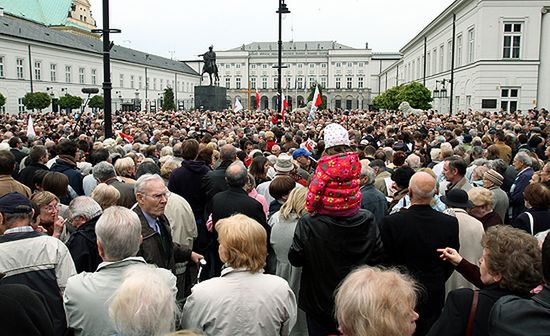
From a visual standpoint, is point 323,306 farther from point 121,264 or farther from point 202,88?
point 202,88

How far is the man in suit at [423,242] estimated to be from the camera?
179 inches

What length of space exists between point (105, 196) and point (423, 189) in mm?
3284

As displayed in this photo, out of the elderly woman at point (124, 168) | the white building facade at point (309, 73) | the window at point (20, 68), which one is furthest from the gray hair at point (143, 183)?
the white building facade at point (309, 73)

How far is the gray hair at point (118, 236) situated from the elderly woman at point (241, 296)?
58cm

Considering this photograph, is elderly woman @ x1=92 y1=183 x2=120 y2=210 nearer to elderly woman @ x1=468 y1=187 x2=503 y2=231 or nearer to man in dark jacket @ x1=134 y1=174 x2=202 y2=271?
man in dark jacket @ x1=134 y1=174 x2=202 y2=271

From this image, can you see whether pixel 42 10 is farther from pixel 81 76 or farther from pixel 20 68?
pixel 20 68

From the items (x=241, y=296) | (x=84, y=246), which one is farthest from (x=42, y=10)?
(x=241, y=296)

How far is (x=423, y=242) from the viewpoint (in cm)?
452

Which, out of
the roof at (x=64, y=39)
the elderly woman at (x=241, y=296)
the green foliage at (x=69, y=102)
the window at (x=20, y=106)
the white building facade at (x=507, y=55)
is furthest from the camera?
the roof at (x=64, y=39)

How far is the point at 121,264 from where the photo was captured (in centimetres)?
367

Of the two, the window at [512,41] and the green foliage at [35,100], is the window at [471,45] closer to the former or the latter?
the window at [512,41]

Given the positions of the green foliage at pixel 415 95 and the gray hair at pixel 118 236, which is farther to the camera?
the green foliage at pixel 415 95

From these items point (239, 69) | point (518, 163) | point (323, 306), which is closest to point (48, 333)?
point (323, 306)

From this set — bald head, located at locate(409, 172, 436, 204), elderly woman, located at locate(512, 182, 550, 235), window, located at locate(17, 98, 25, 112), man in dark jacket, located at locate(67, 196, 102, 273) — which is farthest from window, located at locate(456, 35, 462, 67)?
man in dark jacket, located at locate(67, 196, 102, 273)
